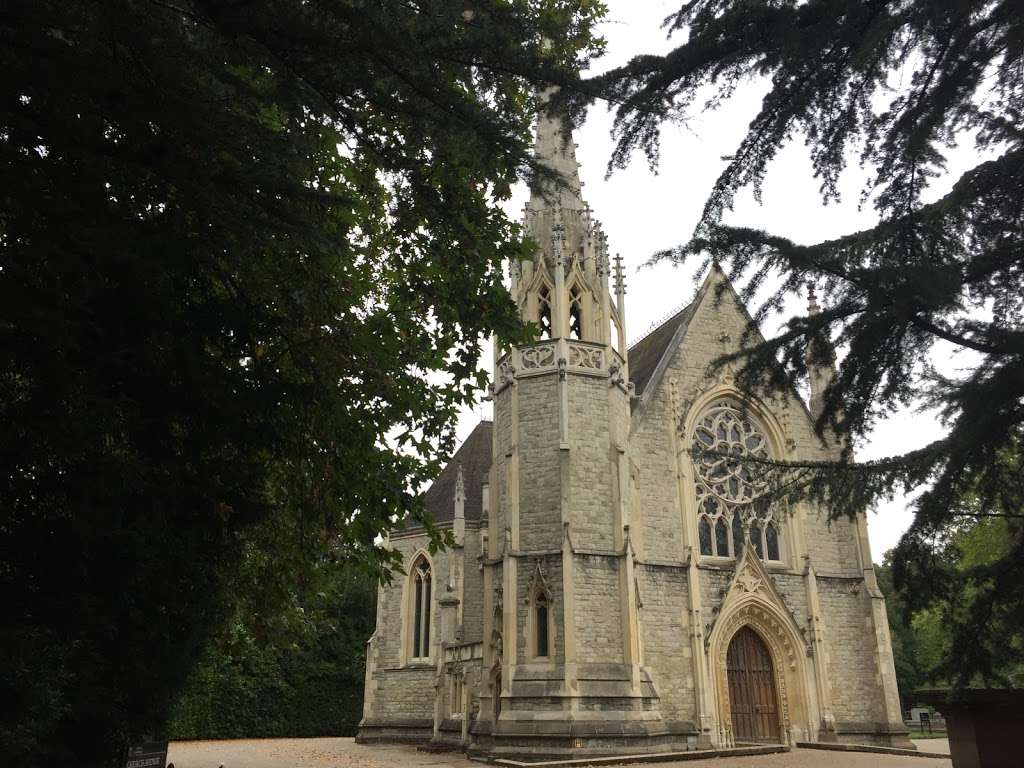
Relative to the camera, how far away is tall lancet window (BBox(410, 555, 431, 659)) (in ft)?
76.7

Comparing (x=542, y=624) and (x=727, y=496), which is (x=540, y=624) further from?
(x=727, y=496)

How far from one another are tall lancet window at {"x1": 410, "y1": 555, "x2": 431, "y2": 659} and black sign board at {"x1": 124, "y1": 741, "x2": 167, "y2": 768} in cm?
1582

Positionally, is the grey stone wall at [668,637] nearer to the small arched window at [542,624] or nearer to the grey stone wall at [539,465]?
the small arched window at [542,624]

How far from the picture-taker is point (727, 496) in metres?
20.2

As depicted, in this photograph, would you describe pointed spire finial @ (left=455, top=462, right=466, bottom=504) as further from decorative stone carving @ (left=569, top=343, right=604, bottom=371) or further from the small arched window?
the small arched window

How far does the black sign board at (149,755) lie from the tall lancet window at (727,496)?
45.7 ft

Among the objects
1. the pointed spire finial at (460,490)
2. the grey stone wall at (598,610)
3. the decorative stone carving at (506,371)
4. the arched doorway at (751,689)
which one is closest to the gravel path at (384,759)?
the arched doorway at (751,689)

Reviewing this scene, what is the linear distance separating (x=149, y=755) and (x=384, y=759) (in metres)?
11.0

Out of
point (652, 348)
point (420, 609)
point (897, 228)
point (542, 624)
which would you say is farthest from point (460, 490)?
point (897, 228)

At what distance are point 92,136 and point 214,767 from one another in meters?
15.2

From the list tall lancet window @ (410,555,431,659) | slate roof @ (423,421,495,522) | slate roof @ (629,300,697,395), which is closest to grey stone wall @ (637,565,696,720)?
slate roof @ (629,300,697,395)

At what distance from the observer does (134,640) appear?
445 centimetres

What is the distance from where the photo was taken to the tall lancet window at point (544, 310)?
19.7 metres

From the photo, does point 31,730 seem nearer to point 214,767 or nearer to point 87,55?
point 87,55
